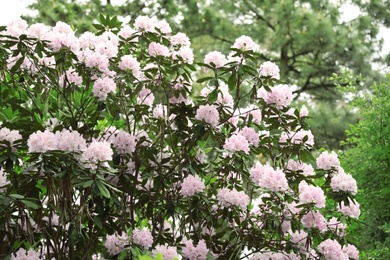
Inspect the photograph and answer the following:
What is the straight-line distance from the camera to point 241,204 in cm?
317

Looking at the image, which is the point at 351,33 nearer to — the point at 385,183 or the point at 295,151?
the point at 385,183

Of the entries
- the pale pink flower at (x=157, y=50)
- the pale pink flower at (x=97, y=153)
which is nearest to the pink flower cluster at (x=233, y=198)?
the pale pink flower at (x=97, y=153)

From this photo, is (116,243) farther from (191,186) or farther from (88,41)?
(88,41)

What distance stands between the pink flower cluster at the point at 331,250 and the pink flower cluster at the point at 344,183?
0.29 metres

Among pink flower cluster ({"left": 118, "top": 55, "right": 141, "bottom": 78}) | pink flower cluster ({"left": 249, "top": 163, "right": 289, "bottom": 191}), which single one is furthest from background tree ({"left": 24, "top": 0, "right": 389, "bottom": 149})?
pink flower cluster ({"left": 249, "top": 163, "right": 289, "bottom": 191})

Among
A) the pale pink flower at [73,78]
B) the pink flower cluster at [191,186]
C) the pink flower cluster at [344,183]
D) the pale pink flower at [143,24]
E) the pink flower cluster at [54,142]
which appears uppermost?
the pale pink flower at [143,24]

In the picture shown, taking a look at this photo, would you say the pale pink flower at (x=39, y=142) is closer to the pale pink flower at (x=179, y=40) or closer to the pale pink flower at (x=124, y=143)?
the pale pink flower at (x=124, y=143)

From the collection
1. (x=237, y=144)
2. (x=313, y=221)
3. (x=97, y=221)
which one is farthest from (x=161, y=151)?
(x=313, y=221)

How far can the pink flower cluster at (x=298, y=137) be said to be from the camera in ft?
11.3

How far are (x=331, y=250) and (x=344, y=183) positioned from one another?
1.22ft

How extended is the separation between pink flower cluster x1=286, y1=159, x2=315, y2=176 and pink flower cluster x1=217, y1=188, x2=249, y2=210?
0.48 meters

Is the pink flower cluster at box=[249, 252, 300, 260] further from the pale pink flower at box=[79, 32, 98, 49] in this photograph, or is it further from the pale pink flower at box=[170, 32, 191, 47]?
the pale pink flower at box=[79, 32, 98, 49]

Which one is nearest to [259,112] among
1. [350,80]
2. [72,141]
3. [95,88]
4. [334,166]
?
[334,166]

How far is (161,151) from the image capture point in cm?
331
